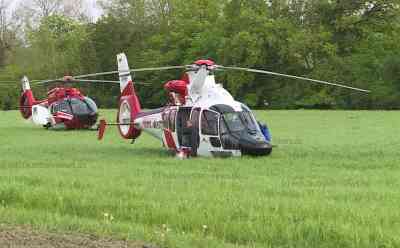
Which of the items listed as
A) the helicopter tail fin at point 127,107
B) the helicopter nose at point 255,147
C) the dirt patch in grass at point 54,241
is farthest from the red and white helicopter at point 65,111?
the dirt patch in grass at point 54,241

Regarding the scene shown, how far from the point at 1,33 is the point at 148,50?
22.3m

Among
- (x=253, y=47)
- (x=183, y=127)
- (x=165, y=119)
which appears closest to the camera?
(x=183, y=127)

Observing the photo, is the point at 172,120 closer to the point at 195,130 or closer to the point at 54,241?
the point at 195,130

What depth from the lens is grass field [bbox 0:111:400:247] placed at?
698 cm

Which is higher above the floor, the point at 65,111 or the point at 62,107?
the point at 62,107

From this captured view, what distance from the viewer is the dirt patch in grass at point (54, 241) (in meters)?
6.39

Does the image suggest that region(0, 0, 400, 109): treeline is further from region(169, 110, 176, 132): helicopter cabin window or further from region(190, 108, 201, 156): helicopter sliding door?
region(190, 108, 201, 156): helicopter sliding door

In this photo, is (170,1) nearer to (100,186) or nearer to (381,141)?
(381,141)

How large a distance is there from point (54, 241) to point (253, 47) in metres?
61.6

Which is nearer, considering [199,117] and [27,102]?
[199,117]

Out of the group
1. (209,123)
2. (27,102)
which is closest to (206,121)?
(209,123)

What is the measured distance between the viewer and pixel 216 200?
8.90 m

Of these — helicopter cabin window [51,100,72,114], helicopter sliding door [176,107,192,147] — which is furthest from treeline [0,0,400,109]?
helicopter sliding door [176,107,192,147]

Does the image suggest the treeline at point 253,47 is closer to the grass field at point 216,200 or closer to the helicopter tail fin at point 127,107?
the helicopter tail fin at point 127,107
